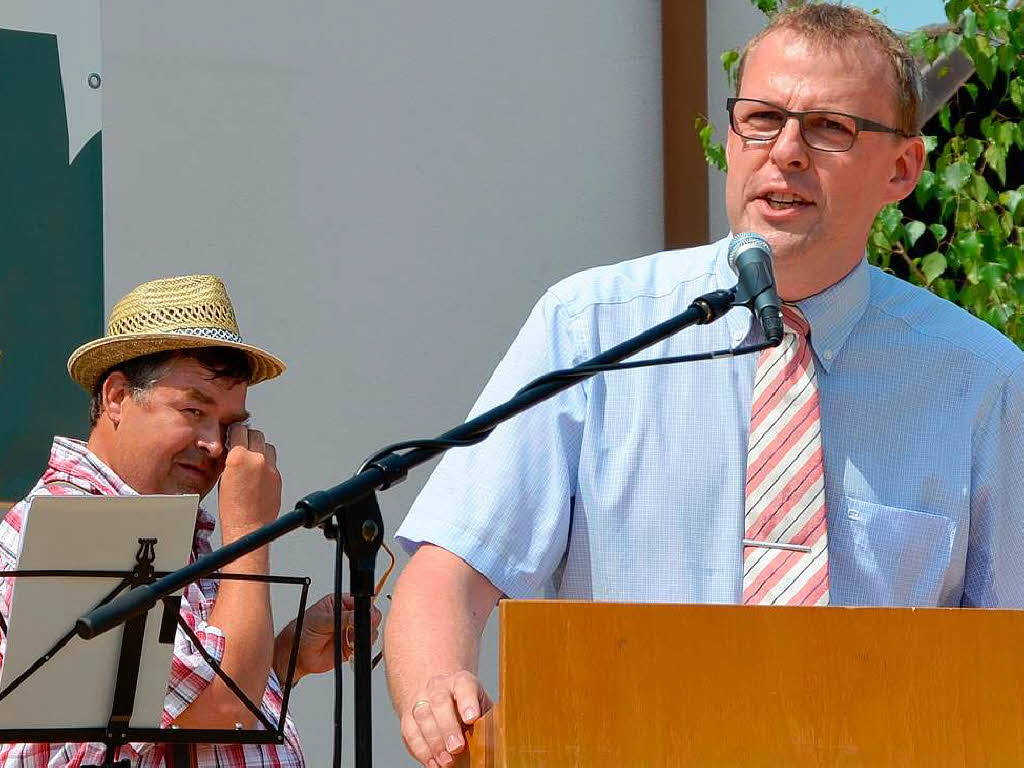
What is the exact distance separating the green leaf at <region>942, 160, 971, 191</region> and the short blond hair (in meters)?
1.96

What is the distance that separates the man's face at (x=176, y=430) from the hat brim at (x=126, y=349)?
0.04 metres

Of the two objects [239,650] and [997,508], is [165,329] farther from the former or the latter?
[997,508]

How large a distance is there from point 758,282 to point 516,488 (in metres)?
0.59

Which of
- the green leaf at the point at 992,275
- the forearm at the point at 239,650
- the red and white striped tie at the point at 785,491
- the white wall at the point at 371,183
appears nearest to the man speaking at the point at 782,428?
the red and white striped tie at the point at 785,491

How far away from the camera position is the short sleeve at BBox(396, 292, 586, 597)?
224cm

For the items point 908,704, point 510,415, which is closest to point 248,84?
point 510,415

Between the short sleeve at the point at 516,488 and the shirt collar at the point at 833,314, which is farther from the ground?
the shirt collar at the point at 833,314

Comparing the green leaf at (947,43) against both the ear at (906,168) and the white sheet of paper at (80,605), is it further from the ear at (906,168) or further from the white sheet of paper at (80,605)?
the white sheet of paper at (80,605)

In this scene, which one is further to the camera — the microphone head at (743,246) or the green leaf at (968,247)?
the green leaf at (968,247)

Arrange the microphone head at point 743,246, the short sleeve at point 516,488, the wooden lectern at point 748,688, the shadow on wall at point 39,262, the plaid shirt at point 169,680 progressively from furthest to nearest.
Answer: the shadow on wall at point 39,262 → the plaid shirt at point 169,680 → the short sleeve at point 516,488 → the microphone head at point 743,246 → the wooden lectern at point 748,688

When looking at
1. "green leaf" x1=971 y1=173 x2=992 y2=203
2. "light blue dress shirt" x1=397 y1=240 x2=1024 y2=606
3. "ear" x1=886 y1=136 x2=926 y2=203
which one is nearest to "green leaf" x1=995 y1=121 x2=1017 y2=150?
"green leaf" x1=971 y1=173 x2=992 y2=203

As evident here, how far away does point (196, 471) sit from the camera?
347 centimetres

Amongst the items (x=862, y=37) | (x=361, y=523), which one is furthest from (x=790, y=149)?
(x=361, y=523)

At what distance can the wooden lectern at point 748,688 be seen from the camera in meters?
1.46
